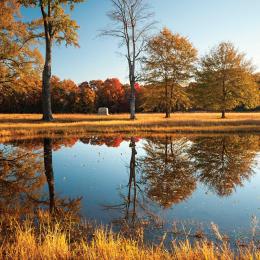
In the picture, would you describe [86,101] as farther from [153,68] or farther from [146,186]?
[146,186]

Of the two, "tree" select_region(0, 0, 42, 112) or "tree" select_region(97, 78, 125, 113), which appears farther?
"tree" select_region(97, 78, 125, 113)

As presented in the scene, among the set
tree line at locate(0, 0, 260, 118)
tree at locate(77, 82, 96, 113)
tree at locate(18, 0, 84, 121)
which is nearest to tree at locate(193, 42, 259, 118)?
tree line at locate(0, 0, 260, 118)

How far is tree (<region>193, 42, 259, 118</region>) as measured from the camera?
4194 centimetres

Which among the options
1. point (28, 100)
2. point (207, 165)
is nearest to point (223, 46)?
point (207, 165)

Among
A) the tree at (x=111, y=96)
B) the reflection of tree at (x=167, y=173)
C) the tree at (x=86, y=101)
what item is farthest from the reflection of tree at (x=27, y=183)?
the tree at (x=111, y=96)

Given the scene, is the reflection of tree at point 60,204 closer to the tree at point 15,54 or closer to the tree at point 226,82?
the tree at point 15,54

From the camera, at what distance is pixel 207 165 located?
41.6ft

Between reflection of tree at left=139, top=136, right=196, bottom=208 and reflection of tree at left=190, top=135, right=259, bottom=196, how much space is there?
483 mm

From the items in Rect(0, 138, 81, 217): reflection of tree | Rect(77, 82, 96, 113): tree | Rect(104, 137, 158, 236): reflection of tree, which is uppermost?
Rect(77, 82, 96, 113): tree

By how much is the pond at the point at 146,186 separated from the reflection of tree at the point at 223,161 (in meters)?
0.03

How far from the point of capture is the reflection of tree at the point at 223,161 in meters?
10.1

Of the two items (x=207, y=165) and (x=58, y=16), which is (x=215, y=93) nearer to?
(x=58, y=16)

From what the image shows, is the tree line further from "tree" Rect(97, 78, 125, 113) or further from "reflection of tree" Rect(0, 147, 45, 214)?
"tree" Rect(97, 78, 125, 113)

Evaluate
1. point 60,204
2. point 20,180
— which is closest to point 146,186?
point 60,204
